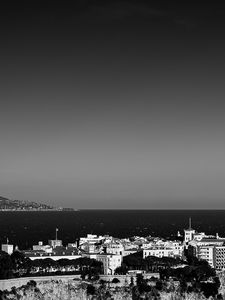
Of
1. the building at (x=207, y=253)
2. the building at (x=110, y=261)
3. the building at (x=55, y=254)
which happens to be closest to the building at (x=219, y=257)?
the building at (x=207, y=253)

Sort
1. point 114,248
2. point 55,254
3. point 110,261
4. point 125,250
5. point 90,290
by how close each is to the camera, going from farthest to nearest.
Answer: point 125,250 → point 114,248 → point 55,254 → point 110,261 → point 90,290

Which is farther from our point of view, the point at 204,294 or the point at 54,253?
the point at 54,253

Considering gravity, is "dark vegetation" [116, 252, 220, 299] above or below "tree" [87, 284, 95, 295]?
above

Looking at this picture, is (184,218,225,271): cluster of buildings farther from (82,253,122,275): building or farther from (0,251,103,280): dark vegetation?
(0,251,103,280): dark vegetation

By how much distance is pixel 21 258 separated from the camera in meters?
51.8

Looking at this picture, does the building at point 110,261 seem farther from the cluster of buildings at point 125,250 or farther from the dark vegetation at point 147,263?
the dark vegetation at point 147,263

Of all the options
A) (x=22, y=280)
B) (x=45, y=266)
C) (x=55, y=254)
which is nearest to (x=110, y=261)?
(x=55, y=254)

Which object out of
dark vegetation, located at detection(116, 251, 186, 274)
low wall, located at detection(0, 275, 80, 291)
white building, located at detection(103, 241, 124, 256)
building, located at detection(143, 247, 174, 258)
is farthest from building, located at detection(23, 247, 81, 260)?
low wall, located at detection(0, 275, 80, 291)

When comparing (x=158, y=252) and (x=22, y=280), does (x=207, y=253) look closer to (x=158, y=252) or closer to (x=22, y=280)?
(x=158, y=252)

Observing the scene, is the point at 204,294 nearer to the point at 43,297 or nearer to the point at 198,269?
the point at 198,269

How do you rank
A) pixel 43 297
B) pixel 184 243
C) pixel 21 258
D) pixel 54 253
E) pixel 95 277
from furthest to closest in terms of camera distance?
pixel 184 243 → pixel 54 253 → pixel 21 258 → pixel 95 277 → pixel 43 297

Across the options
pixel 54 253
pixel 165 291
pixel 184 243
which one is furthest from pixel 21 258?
pixel 184 243

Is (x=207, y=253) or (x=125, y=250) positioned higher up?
(x=125, y=250)

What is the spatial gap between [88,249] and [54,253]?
15.4ft
